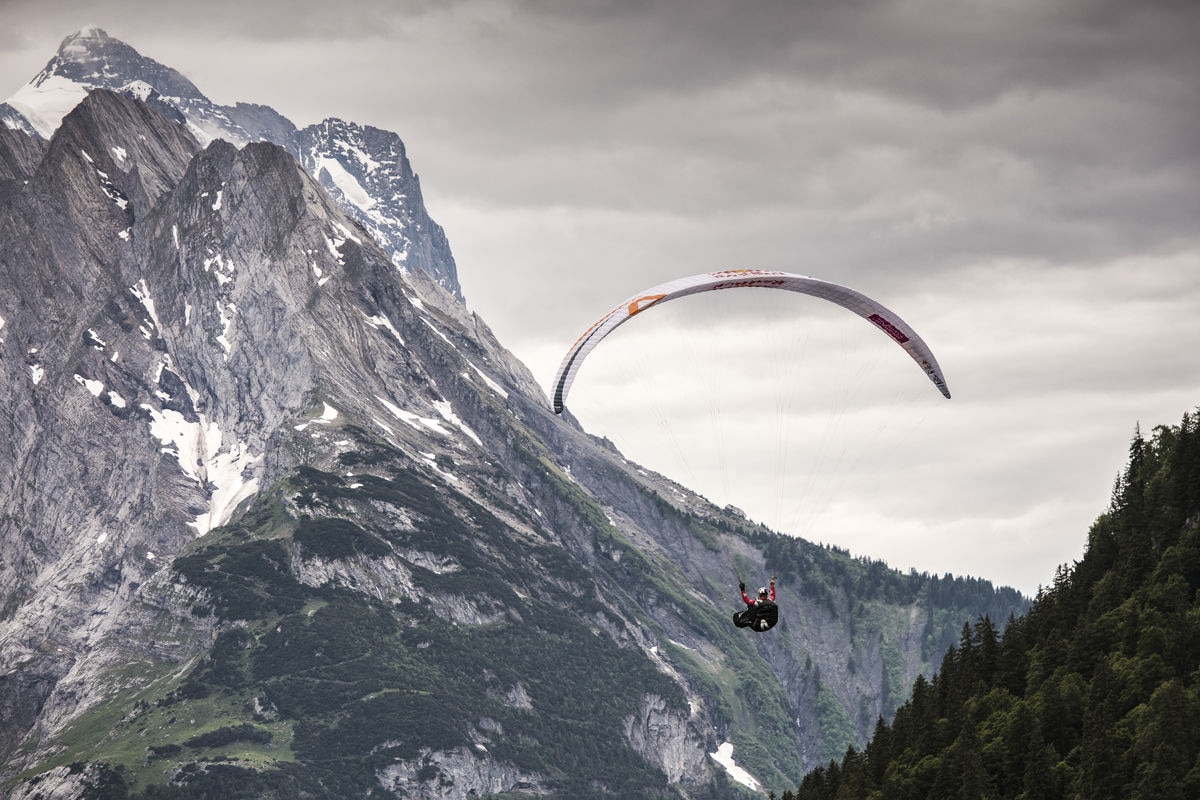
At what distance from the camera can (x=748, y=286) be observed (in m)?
134

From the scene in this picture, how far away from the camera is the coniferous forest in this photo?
144250 mm

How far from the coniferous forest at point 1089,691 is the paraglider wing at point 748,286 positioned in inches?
1333

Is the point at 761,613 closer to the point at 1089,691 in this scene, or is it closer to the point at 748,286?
the point at 748,286

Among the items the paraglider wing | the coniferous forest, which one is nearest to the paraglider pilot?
the paraglider wing

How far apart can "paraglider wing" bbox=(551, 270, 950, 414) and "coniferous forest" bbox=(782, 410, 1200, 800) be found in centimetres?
3385

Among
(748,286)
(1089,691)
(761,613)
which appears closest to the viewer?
(761,613)

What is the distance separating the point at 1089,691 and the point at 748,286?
52436 mm

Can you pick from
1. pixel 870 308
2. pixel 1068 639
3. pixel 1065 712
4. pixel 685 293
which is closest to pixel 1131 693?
pixel 1065 712

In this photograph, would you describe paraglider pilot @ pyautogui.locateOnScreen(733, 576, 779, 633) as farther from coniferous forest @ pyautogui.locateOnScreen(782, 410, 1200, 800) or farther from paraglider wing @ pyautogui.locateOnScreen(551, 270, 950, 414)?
coniferous forest @ pyautogui.locateOnScreen(782, 410, 1200, 800)

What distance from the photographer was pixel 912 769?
16838 centimetres

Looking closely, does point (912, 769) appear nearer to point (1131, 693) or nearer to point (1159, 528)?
point (1131, 693)

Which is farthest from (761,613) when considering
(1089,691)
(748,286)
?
(1089,691)

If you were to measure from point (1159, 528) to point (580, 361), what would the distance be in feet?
261

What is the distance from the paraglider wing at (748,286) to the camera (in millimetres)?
129375
